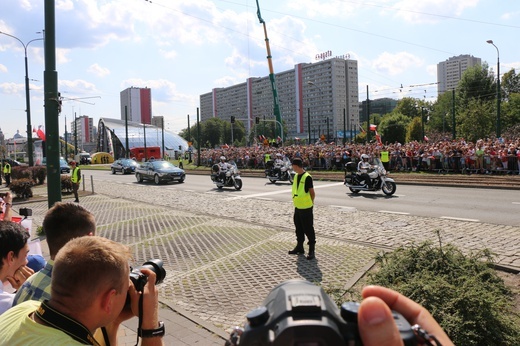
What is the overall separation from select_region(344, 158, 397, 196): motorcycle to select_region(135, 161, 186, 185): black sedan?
40.1 feet

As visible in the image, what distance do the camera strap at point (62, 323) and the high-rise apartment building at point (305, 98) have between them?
119306 millimetres

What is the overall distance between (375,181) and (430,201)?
263 centimetres

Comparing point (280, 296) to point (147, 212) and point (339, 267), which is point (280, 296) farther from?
point (147, 212)

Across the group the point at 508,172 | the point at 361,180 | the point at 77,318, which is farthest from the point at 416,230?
the point at 508,172

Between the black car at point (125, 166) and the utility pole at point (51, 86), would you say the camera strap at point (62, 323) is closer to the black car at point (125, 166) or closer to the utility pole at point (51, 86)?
the utility pole at point (51, 86)

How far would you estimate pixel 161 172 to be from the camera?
26.1 metres

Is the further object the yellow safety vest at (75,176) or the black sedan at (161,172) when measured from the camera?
the black sedan at (161,172)

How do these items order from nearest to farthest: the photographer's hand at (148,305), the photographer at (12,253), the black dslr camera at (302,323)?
the black dslr camera at (302,323), the photographer's hand at (148,305), the photographer at (12,253)

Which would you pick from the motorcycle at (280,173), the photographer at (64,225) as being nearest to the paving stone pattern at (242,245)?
the photographer at (64,225)

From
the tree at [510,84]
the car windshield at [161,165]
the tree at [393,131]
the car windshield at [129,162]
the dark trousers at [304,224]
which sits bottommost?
the dark trousers at [304,224]

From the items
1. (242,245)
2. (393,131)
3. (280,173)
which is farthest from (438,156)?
(393,131)

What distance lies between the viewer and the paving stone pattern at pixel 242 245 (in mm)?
5441

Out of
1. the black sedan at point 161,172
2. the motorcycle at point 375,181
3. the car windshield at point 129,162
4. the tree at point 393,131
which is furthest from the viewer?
the tree at point 393,131

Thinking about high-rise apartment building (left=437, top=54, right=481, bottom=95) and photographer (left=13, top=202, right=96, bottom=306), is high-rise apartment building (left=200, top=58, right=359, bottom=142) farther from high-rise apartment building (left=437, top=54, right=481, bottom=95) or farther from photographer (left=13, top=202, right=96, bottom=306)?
photographer (left=13, top=202, right=96, bottom=306)
